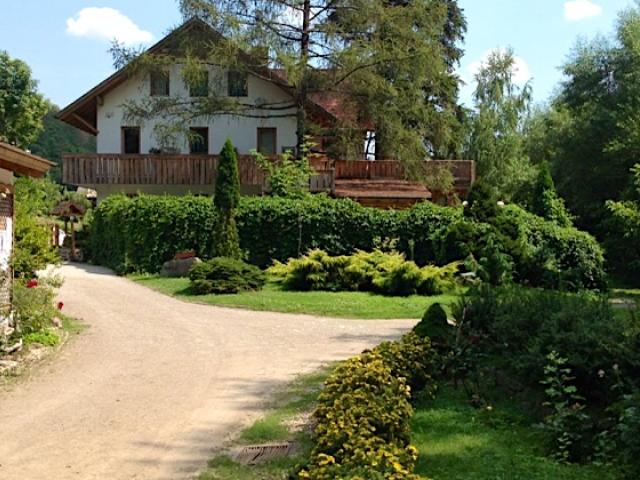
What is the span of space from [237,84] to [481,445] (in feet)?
95.3

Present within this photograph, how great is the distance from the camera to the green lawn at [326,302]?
17.2 metres

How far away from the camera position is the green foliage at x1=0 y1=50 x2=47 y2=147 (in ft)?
175

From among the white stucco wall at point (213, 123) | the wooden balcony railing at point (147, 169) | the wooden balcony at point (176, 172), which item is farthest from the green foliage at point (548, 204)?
the white stucco wall at point (213, 123)

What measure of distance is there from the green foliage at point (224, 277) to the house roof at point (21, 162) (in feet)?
24.8

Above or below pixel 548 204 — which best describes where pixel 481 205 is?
below

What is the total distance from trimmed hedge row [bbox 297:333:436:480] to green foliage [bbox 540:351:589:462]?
1.22 m

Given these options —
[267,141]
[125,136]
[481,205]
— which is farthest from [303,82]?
[481,205]

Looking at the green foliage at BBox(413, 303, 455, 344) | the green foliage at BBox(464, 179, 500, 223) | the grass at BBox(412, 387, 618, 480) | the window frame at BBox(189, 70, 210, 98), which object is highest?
the window frame at BBox(189, 70, 210, 98)

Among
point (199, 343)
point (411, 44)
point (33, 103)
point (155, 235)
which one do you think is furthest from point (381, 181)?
point (33, 103)

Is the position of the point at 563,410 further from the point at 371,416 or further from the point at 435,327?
the point at 435,327

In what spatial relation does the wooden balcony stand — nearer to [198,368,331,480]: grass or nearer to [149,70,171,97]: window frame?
[149,70,171,97]: window frame

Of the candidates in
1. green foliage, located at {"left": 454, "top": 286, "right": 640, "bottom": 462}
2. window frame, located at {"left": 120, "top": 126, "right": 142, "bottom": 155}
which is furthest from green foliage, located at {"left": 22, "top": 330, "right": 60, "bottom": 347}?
window frame, located at {"left": 120, "top": 126, "right": 142, "bottom": 155}

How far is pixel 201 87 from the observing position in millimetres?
32531

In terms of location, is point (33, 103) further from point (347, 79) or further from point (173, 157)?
point (347, 79)
